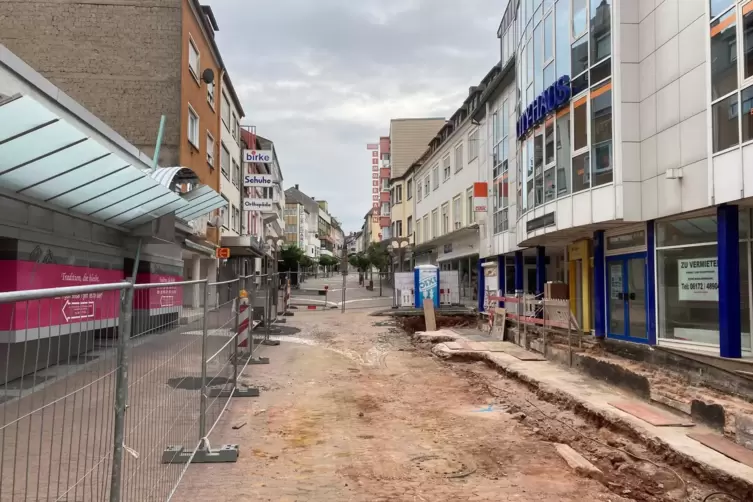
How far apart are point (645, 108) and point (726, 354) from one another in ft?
15.9

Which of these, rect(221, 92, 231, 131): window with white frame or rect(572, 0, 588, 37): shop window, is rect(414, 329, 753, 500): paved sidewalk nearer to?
rect(572, 0, 588, 37): shop window

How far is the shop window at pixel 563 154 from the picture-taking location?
1282cm

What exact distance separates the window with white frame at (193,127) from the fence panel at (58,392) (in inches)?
756

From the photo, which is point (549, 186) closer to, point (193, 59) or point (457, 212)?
point (193, 59)

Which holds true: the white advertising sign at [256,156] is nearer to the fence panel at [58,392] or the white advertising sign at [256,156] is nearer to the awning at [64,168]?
the awning at [64,168]

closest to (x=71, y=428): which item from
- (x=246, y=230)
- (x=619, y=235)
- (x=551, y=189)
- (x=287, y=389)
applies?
(x=287, y=389)

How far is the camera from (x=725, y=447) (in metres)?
5.99

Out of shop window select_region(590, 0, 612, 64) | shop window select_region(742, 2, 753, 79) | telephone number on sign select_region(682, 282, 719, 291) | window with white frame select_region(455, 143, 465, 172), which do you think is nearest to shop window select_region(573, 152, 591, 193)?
shop window select_region(590, 0, 612, 64)

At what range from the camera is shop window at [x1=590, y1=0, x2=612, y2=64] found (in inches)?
445

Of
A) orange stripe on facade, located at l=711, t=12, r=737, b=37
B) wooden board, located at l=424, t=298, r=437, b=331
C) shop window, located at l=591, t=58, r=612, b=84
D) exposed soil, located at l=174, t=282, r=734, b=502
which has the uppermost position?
shop window, located at l=591, t=58, r=612, b=84

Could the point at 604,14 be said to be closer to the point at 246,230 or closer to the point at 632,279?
the point at 632,279

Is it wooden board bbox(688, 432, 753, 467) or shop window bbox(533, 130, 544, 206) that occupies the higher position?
shop window bbox(533, 130, 544, 206)

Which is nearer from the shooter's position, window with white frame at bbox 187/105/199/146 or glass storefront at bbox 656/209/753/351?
glass storefront at bbox 656/209/753/351

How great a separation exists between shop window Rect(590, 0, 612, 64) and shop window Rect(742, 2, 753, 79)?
3.32 m
